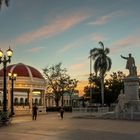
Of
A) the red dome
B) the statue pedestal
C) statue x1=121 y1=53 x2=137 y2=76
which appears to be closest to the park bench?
the statue pedestal

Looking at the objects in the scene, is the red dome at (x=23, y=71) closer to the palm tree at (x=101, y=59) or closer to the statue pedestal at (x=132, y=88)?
A: the palm tree at (x=101, y=59)

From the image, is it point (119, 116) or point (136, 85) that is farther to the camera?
point (136, 85)

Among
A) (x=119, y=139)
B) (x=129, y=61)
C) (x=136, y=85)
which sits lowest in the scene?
(x=119, y=139)

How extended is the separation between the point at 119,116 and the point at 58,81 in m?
49.4

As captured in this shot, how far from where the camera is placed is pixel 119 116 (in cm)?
3419

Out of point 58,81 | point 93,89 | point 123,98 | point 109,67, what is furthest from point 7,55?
point 93,89

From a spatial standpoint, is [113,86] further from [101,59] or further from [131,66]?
[131,66]

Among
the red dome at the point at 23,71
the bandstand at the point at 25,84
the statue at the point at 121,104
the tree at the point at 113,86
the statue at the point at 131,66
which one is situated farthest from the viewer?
the tree at the point at 113,86

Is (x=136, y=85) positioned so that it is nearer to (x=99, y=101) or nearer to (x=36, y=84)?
(x=36, y=84)

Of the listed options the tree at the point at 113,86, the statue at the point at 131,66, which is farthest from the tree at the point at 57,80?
the statue at the point at 131,66

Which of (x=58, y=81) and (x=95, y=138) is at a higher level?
(x=58, y=81)

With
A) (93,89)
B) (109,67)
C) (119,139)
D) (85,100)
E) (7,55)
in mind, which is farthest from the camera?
(85,100)

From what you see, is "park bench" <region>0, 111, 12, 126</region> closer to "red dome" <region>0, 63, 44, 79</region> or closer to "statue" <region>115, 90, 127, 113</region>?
"statue" <region>115, 90, 127, 113</region>

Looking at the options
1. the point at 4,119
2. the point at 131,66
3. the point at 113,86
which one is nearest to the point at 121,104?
the point at 131,66
